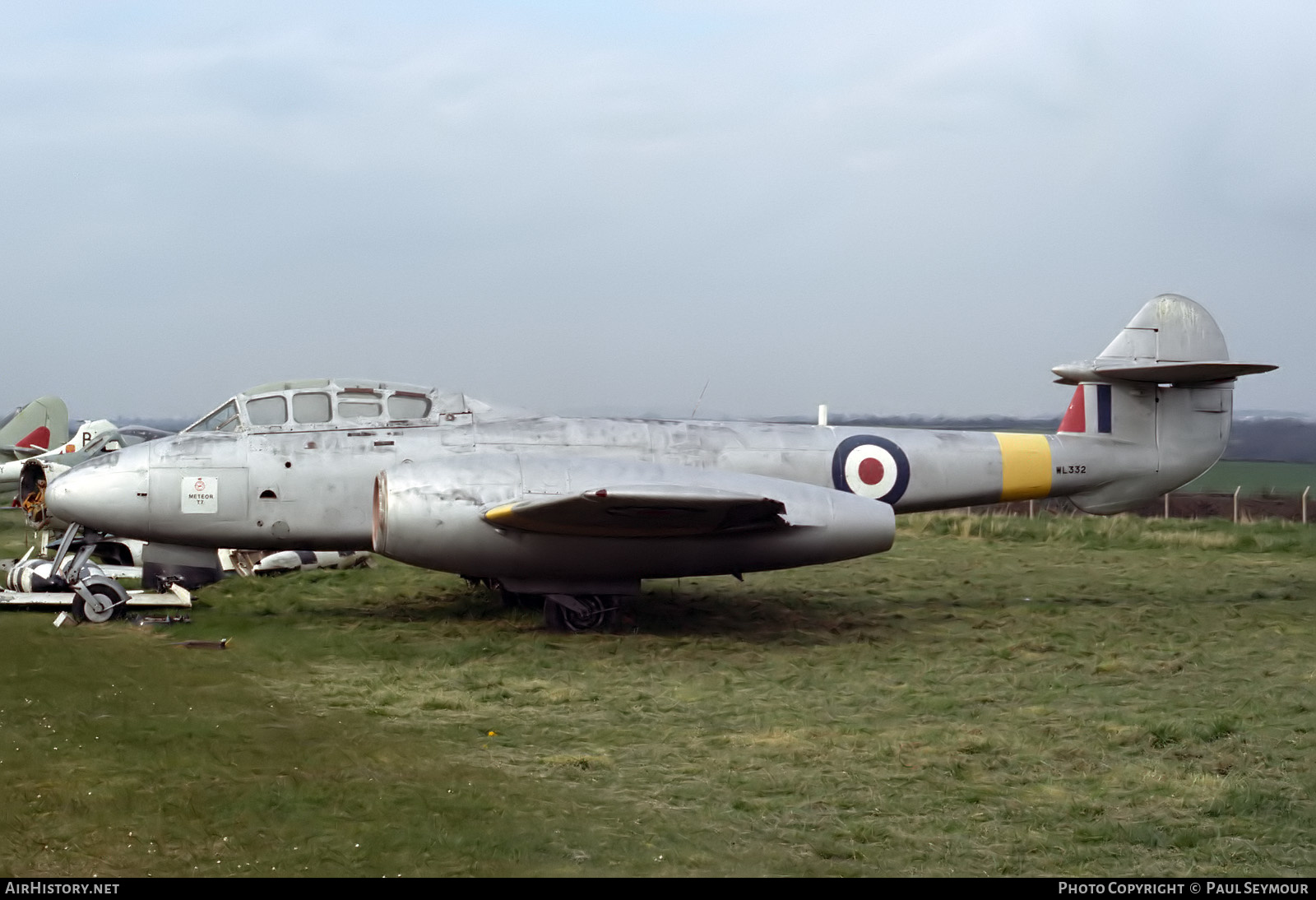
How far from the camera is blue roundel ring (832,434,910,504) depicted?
11.0m

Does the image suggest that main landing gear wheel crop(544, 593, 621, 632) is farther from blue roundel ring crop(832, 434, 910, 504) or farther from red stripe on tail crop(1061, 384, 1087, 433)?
red stripe on tail crop(1061, 384, 1087, 433)

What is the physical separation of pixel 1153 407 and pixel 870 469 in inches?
127

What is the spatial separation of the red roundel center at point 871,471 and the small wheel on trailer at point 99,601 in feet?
22.3

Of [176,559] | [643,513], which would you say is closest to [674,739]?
[643,513]

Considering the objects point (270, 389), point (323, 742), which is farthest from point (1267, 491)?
point (323, 742)

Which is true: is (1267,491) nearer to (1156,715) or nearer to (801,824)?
(1156,715)

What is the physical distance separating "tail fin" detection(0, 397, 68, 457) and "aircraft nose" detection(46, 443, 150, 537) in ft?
44.4

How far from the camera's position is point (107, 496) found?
394 inches

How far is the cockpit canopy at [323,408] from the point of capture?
34.4 feet

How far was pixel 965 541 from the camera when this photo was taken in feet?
57.7

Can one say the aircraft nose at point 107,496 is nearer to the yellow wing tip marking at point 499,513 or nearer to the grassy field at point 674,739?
the grassy field at point 674,739

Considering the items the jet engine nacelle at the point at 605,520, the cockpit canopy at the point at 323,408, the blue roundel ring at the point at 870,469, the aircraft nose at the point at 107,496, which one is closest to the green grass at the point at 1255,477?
the blue roundel ring at the point at 870,469

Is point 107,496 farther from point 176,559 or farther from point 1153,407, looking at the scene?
point 1153,407

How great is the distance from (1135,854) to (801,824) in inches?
52.5
